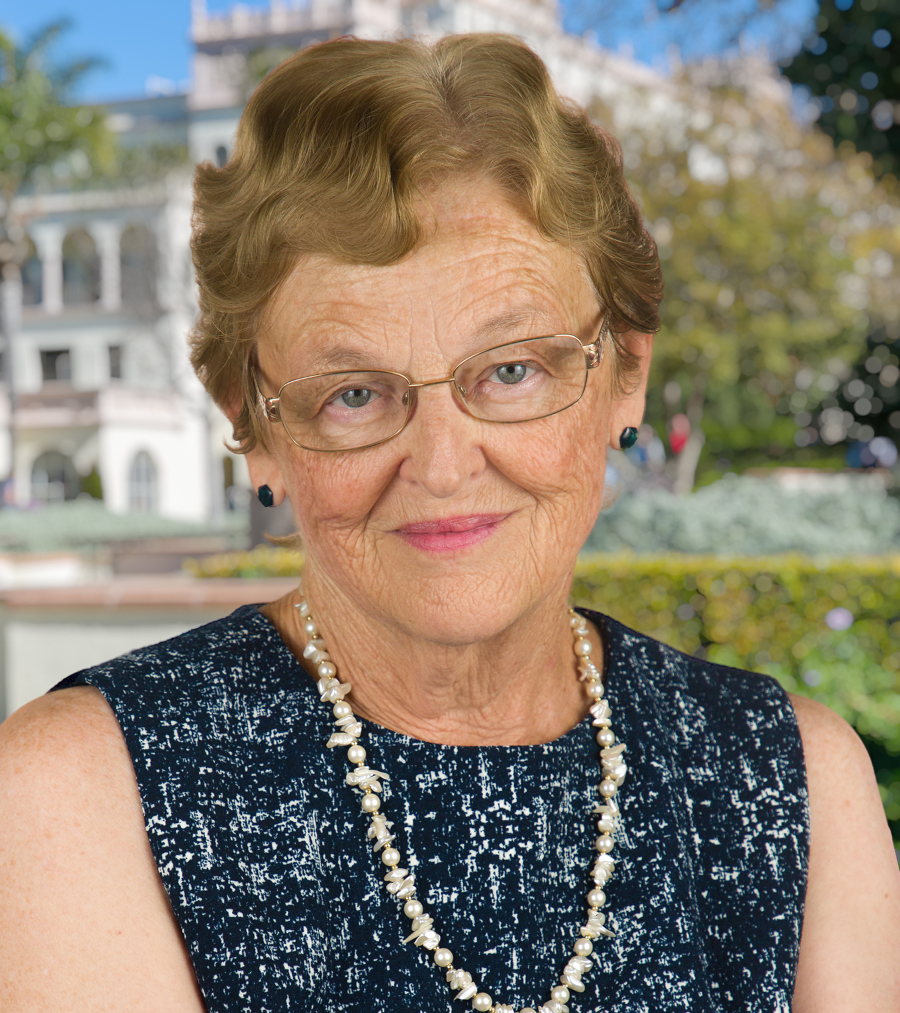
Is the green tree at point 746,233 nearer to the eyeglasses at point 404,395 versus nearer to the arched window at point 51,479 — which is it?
the eyeglasses at point 404,395

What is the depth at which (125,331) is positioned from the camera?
145 feet

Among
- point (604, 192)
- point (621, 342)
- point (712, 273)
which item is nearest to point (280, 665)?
point (621, 342)

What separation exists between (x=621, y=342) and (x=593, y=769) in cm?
68

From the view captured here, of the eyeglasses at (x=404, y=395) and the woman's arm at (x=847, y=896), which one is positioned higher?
the eyeglasses at (x=404, y=395)

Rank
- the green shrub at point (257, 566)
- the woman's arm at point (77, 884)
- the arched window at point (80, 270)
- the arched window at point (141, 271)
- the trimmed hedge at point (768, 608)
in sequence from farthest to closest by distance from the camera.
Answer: the arched window at point (80, 270) → the arched window at point (141, 271) → the green shrub at point (257, 566) → the trimmed hedge at point (768, 608) → the woman's arm at point (77, 884)

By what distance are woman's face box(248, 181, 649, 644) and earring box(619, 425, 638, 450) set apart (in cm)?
18

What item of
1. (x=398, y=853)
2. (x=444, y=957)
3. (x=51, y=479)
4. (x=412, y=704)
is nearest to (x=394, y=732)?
(x=412, y=704)

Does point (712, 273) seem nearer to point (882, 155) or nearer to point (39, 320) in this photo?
point (882, 155)

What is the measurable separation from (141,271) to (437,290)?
32.2 metres

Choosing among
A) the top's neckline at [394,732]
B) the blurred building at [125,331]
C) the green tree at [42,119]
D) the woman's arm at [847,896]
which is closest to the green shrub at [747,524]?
the woman's arm at [847,896]

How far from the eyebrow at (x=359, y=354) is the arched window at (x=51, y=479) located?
43449 millimetres

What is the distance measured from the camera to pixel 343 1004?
1.38 meters

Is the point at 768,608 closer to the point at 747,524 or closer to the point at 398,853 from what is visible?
the point at 747,524

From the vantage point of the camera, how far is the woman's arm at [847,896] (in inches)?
62.3
